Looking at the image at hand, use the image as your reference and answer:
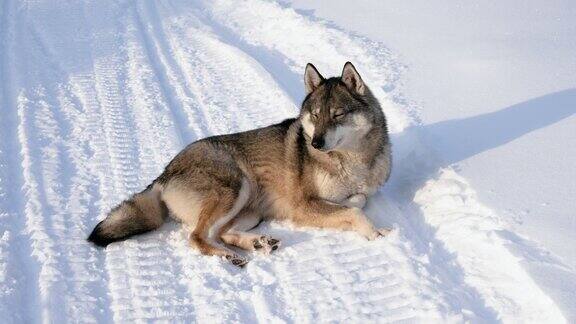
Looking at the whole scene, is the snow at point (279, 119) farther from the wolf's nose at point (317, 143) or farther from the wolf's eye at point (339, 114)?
the wolf's eye at point (339, 114)

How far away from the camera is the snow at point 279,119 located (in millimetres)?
3311

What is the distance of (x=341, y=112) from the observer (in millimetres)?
4223

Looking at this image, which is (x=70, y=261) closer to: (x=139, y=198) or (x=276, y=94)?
(x=139, y=198)

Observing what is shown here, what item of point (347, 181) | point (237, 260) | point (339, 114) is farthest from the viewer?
point (347, 181)

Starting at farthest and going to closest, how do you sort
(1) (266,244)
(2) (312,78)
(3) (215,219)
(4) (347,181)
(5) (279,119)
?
1. (5) (279,119)
2. (2) (312,78)
3. (4) (347,181)
4. (3) (215,219)
5. (1) (266,244)

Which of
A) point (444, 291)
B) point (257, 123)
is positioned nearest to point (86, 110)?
point (257, 123)

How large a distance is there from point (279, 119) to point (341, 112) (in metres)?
1.91

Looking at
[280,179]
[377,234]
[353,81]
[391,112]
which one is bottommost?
[280,179]

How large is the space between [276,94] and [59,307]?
3.98m

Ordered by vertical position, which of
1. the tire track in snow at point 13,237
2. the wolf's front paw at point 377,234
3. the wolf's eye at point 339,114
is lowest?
A: the tire track in snow at point 13,237

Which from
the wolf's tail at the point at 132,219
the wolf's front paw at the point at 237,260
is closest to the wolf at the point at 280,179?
the wolf's tail at the point at 132,219

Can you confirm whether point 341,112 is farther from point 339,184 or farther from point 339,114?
point 339,184

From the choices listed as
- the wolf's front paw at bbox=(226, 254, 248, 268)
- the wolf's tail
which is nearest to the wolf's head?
the wolf's front paw at bbox=(226, 254, 248, 268)

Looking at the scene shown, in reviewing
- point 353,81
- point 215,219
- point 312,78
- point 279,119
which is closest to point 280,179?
point 215,219
